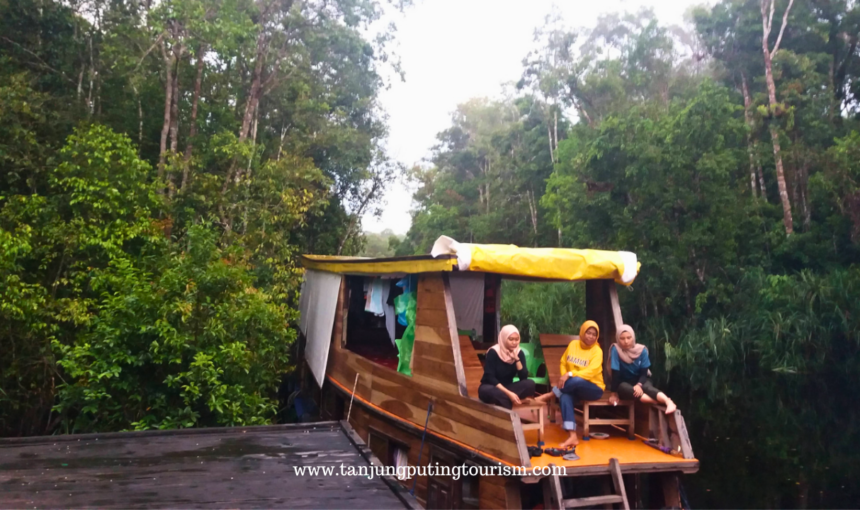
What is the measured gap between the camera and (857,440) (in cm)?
920

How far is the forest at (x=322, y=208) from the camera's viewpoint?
5.91m

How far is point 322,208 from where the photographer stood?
610 inches

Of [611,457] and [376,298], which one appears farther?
[376,298]

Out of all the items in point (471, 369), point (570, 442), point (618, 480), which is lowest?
point (618, 480)

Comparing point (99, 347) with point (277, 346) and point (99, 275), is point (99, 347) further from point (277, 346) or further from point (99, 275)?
point (277, 346)

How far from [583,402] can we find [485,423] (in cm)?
103

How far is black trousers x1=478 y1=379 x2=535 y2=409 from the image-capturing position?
4.58 m

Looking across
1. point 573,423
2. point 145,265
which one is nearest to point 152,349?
point 145,265

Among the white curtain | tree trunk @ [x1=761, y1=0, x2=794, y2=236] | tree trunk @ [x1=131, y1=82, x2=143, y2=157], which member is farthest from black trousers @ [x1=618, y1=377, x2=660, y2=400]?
tree trunk @ [x1=761, y1=0, x2=794, y2=236]

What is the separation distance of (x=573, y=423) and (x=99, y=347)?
4.00 metres

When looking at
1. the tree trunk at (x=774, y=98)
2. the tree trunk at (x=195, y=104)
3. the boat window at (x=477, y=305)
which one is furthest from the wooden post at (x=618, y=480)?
the tree trunk at (x=774, y=98)

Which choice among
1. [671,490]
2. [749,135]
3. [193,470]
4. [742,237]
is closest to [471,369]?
[671,490]

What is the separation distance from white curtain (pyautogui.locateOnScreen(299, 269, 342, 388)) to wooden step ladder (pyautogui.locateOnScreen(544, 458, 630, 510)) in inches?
179

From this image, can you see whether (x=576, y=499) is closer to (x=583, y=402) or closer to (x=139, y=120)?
(x=583, y=402)
